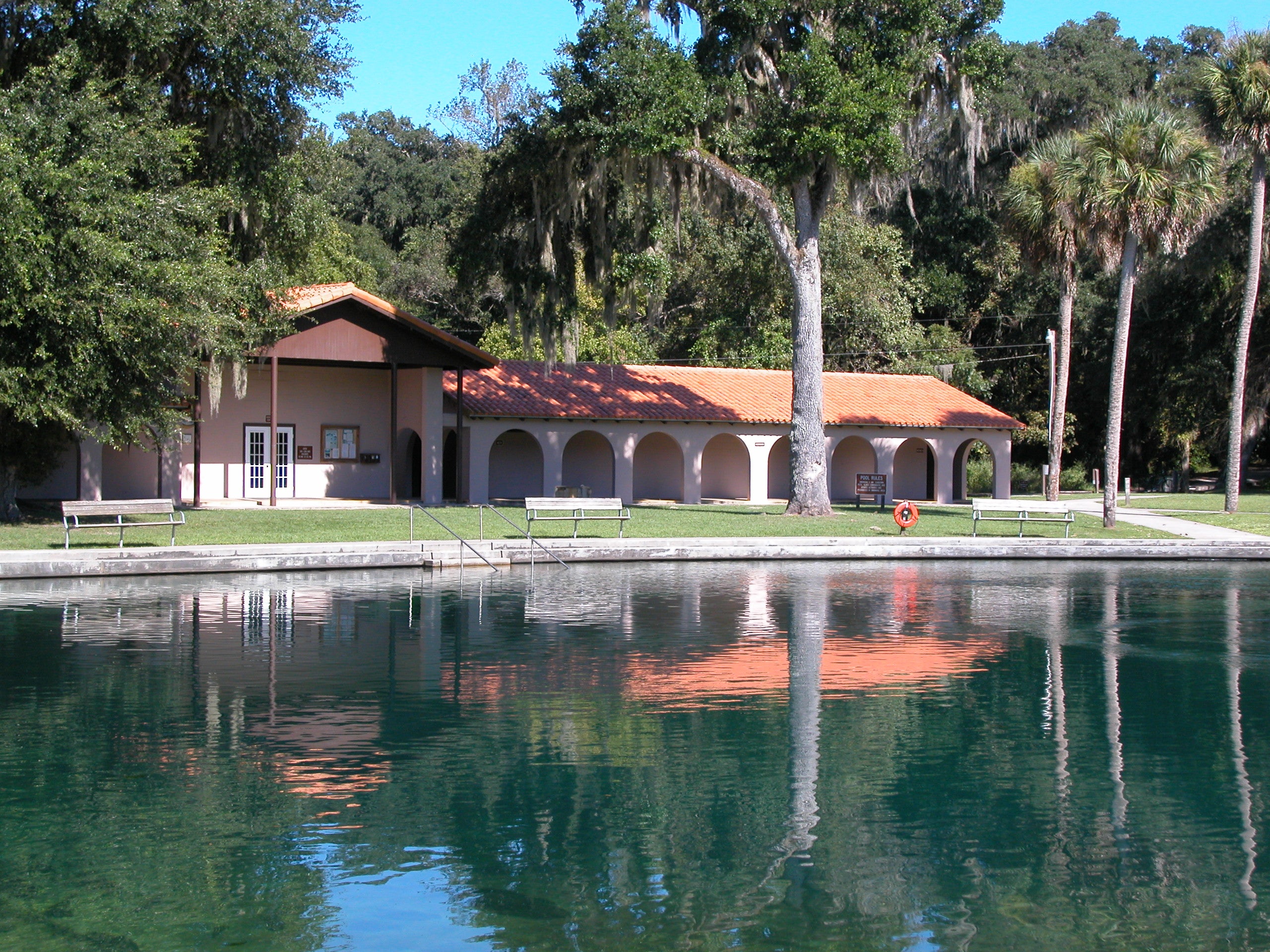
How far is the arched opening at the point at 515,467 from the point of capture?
33781 millimetres

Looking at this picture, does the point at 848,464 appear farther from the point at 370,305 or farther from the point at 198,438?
the point at 198,438

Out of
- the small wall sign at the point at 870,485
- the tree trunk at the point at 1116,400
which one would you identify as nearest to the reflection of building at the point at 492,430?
the small wall sign at the point at 870,485

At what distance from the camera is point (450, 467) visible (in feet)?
113

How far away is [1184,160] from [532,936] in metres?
23.3

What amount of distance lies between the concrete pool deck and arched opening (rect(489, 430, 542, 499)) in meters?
13.1

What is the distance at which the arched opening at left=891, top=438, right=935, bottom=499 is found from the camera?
1508 inches

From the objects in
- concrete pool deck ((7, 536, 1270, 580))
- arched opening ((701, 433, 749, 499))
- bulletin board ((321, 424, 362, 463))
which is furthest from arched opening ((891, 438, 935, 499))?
bulletin board ((321, 424, 362, 463))

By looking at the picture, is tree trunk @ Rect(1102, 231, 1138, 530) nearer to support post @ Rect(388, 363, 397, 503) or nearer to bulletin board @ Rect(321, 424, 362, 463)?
support post @ Rect(388, 363, 397, 503)

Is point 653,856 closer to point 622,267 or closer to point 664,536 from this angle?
point 664,536

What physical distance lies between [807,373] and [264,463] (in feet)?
44.2

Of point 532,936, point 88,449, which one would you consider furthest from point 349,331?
point 532,936

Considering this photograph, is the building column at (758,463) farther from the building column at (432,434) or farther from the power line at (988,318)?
the power line at (988,318)

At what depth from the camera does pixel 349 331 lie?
2947 cm

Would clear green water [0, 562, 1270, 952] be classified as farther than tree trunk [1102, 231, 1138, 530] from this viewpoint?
No
